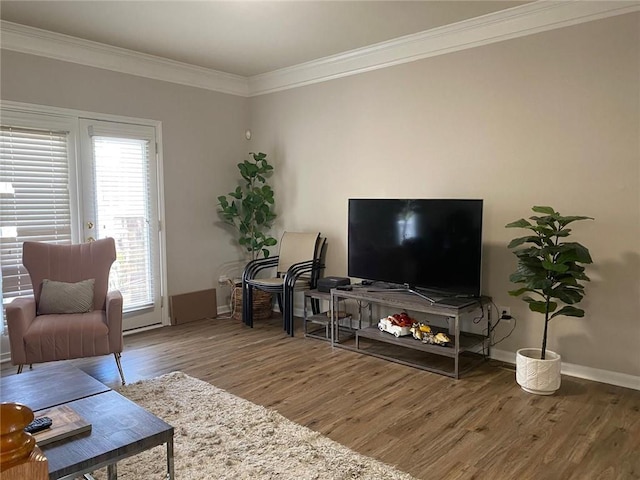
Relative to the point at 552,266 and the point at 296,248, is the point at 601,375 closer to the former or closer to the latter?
the point at 552,266

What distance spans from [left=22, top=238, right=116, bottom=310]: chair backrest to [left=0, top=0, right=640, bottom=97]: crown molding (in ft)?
5.60

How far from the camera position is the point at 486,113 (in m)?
3.86

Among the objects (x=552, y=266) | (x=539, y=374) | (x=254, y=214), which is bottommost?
(x=539, y=374)

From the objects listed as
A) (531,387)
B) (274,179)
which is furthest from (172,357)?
(531,387)

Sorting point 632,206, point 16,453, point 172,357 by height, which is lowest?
point 172,357

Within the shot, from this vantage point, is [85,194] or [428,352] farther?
[85,194]

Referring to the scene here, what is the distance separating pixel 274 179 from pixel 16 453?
16.5 ft

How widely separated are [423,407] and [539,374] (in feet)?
2.71

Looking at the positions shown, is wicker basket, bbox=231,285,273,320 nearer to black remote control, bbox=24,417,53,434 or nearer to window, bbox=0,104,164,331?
window, bbox=0,104,164,331

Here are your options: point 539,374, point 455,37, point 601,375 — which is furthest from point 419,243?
point 455,37

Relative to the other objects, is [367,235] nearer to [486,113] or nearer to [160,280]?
[486,113]

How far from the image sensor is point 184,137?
5.18 metres

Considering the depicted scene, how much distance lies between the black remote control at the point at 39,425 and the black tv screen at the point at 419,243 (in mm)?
2811

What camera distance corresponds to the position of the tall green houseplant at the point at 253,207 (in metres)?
5.34
